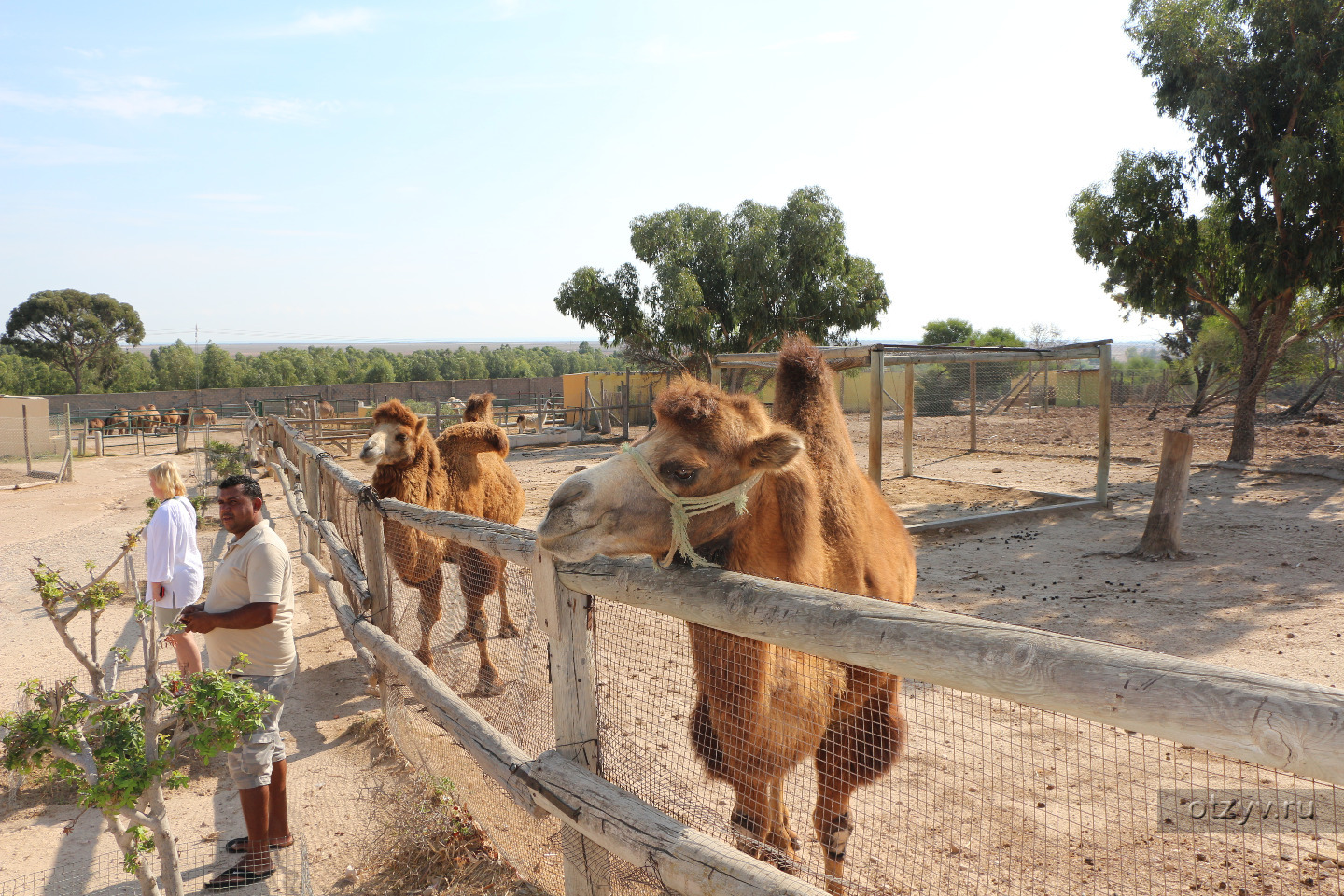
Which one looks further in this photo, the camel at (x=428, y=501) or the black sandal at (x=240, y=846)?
the camel at (x=428, y=501)

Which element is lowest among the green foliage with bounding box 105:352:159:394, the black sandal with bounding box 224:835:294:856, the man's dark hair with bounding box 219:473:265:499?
the black sandal with bounding box 224:835:294:856

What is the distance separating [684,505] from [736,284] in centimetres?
2303

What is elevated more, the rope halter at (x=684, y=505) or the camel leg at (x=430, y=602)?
the rope halter at (x=684, y=505)

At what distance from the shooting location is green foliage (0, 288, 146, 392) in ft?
180

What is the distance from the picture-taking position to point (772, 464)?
85.7 inches

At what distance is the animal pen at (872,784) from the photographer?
1.23 meters

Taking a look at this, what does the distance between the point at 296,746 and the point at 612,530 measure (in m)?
3.66

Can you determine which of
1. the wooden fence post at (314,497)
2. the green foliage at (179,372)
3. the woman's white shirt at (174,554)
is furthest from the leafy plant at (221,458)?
the green foliage at (179,372)

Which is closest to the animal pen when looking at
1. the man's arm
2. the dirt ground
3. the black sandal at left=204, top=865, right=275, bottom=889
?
the dirt ground

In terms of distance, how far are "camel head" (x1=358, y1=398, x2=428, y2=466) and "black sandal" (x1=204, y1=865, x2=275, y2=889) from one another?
2.80 meters

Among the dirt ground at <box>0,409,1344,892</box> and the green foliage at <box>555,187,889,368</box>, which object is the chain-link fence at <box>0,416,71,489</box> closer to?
the dirt ground at <box>0,409,1344,892</box>

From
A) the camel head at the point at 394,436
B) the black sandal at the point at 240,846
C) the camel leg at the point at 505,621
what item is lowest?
the black sandal at the point at 240,846

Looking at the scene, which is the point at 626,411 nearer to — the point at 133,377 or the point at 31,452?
the point at 31,452

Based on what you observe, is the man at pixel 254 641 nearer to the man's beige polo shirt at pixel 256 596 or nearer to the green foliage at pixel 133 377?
the man's beige polo shirt at pixel 256 596
